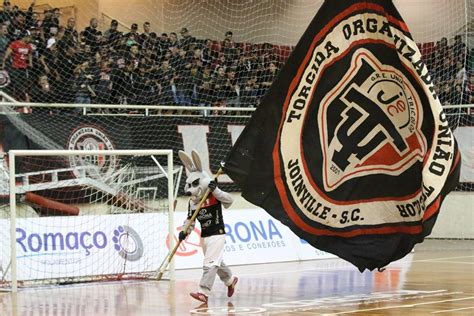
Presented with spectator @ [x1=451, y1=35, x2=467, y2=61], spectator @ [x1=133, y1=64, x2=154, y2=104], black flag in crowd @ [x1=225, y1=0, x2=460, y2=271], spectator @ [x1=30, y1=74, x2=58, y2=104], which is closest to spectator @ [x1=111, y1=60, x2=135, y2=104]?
spectator @ [x1=133, y1=64, x2=154, y2=104]

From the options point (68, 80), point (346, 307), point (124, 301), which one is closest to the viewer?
point (346, 307)

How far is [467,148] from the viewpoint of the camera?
24781 mm

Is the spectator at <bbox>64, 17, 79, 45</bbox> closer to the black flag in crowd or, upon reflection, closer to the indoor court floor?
the indoor court floor

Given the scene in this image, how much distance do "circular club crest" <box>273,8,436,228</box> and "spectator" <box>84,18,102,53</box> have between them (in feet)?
41.6

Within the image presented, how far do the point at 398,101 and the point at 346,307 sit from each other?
2.68 m

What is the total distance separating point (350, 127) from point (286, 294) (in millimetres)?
3654

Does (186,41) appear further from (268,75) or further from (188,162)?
(188,162)

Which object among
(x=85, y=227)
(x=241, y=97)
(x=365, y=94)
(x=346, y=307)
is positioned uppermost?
(x=241, y=97)

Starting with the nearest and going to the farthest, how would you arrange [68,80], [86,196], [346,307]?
[346,307] < [86,196] < [68,80]

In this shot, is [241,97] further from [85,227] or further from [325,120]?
[325,120]

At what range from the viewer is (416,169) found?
1116cm

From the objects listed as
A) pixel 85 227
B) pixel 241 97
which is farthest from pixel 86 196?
pixel 241 97

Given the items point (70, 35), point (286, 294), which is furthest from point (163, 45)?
point (286, 294)

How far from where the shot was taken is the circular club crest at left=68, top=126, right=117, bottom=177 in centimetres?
2033
